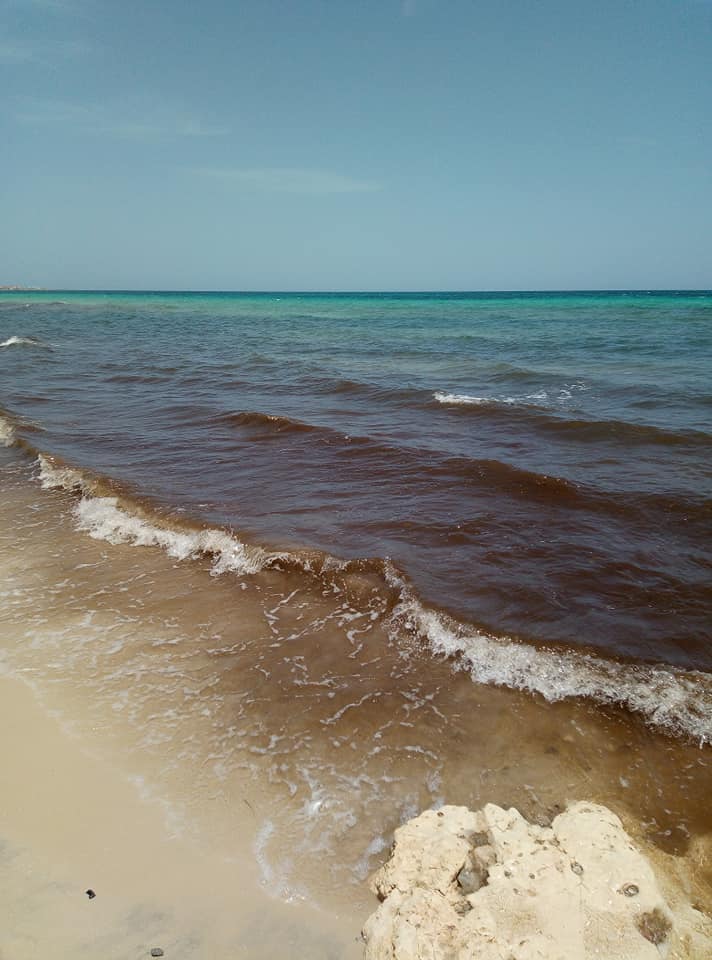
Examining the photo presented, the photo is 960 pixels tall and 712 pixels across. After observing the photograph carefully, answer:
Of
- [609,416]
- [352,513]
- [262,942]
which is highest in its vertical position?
[609,416]

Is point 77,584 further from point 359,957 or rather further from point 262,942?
point 359,957

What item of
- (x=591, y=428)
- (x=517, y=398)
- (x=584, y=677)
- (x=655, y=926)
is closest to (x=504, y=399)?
(x=517, y=398)

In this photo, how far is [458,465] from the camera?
9.33m

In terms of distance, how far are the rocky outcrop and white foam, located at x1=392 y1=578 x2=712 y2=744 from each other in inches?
53.9

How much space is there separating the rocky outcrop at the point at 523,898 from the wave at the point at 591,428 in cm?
893

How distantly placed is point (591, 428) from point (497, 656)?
7927mm

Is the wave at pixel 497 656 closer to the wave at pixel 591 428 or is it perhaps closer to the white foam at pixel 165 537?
the white foam at pixel 165 537

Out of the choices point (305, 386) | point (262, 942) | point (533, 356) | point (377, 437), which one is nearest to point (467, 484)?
point (377, 437)

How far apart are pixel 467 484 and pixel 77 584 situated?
5749 millimetres

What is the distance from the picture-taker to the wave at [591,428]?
10.3 metres

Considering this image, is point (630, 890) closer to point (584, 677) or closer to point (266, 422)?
point (584, 677)

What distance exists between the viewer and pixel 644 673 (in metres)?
4.50

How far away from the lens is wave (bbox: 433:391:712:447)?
1031cm

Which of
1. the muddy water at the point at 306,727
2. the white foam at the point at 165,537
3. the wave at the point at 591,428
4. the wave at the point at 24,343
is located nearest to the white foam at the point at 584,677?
the muddy water at the point at 306,727
